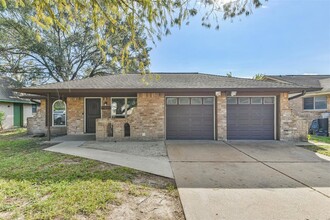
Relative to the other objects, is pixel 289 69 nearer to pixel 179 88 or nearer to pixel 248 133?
pixel 248 133

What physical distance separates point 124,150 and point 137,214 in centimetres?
442

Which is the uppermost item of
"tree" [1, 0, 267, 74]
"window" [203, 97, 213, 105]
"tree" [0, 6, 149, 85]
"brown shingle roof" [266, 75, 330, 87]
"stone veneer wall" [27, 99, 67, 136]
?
"tree" [0, 6, 149, 85]

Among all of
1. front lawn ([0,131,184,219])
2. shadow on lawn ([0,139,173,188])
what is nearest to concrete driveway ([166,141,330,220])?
front lawn ([0,131,184,219])

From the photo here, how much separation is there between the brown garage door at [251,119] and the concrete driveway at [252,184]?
2768 millimetres

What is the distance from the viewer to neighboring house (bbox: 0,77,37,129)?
15188 millimetres

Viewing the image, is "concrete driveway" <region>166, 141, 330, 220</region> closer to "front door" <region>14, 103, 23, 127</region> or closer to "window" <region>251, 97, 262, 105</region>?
"window" <region>251, 97, 262, 105</region>

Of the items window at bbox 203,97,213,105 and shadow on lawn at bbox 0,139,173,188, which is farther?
window at bbox 203,97,213,105

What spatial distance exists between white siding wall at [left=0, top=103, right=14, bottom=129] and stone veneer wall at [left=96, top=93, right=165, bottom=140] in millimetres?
11472

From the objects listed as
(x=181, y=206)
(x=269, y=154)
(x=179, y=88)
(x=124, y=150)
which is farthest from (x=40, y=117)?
(x=269, y=154)

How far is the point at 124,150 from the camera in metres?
7.16

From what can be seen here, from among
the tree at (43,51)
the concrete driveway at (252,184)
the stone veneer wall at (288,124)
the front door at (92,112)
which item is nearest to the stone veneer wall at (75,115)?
the front door at (92,112)

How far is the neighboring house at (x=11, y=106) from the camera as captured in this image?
15188 millimetres

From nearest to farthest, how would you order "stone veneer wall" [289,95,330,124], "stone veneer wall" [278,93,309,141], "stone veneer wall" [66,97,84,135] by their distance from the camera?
"stone veneer wall" [278,93,309,141] < "stone veneer wall" [66,97,84,135] < "stone veneer wall" [289,95,330,124]

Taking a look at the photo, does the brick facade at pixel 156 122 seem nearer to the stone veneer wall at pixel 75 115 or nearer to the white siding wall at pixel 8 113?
the stone veneer wall at pixel 75 115
